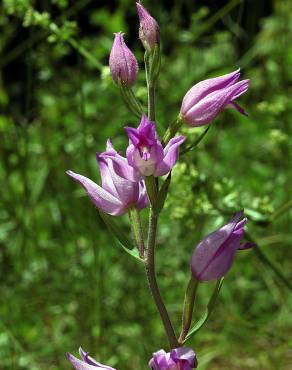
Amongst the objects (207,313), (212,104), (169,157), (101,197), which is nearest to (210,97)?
(212,104)

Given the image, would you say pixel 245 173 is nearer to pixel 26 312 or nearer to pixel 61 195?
pixel 61 195

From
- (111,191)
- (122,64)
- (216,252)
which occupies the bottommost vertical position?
(216,252)

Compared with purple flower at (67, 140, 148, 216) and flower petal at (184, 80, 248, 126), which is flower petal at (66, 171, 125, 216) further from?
flower petal at (184, 80, 248, 126)

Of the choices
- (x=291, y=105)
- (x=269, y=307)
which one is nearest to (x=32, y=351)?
(x=269, y=307)

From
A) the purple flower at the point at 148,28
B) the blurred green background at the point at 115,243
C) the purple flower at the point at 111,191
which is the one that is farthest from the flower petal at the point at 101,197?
the blurred green background at the point at 115,243

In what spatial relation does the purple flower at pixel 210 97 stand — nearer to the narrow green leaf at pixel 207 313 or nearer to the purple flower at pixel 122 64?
the purple flower at pixel 122 64

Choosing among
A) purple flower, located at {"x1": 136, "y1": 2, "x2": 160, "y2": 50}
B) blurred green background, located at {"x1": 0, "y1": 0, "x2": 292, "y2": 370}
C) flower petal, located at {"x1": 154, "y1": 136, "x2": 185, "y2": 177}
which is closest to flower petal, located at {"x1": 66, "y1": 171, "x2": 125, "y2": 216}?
flower petal, located at {"x1": 154, "y1": 136, "x2": 185, "y2": 177}

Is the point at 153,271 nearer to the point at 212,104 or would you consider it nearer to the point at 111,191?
the point at 111,191
